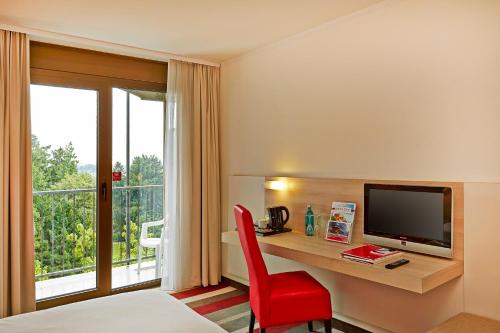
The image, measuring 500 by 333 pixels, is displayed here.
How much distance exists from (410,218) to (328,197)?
713 millimetres

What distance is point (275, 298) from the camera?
2.63 metres

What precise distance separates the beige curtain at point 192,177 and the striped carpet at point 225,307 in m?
0.16

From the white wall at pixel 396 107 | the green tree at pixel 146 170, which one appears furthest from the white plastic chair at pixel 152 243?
the white wall at pixel 396 107

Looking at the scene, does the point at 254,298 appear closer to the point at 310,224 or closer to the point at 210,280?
the point at 310,224

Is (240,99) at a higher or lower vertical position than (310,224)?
higher

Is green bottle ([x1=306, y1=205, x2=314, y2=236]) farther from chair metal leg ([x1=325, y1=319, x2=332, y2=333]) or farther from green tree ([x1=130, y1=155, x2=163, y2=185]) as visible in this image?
green tree ([x1=130, y1=155, x2=163, y2=185])

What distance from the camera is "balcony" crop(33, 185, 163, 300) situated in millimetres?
3686

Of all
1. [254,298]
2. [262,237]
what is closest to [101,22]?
[262,237]

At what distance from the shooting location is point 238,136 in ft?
13.7

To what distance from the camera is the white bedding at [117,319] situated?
1851 mm

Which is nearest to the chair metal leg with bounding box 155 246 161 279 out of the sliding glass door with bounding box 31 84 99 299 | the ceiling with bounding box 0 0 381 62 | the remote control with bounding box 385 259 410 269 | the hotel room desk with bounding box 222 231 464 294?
the sliding glass door with bounding box 31 84 99 299

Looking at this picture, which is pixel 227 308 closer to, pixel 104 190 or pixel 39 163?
pixel 104 190

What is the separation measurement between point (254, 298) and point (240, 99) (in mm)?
2157

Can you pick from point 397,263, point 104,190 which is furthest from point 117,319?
point 104,190
